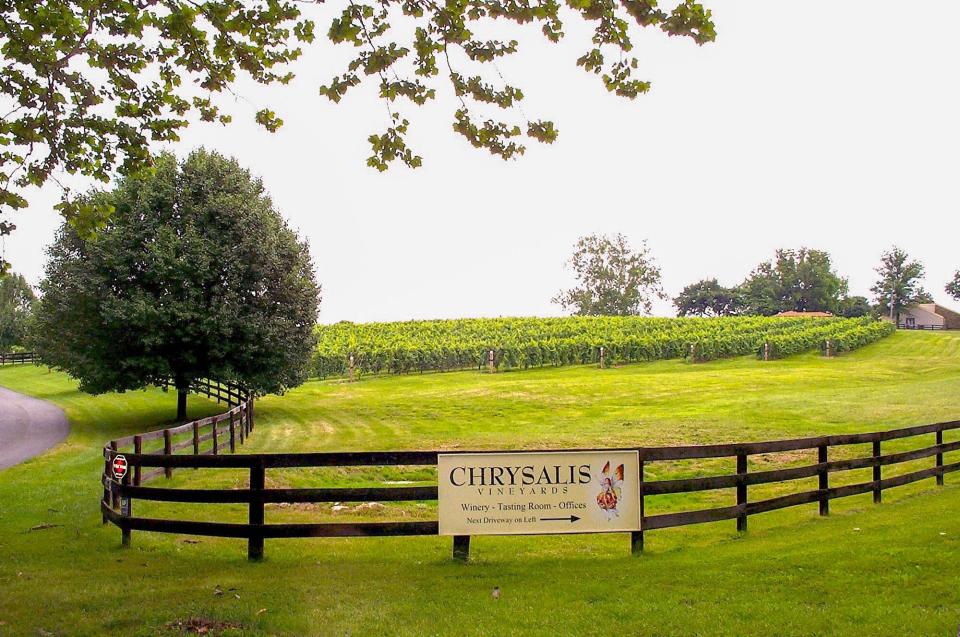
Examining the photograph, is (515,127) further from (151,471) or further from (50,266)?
(50,266)

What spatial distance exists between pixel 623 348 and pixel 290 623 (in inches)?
2224

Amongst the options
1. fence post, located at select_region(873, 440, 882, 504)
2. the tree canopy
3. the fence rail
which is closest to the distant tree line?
the tree canopy

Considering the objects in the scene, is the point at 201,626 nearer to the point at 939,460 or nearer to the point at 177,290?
the point at 939,460

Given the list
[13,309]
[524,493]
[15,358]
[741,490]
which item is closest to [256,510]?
[524,493]

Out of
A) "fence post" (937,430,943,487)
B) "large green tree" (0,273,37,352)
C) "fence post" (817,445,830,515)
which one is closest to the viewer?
"fence post" (817,445,830,515)

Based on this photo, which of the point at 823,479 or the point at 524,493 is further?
the point at 823,479

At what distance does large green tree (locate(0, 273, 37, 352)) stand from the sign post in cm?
8309

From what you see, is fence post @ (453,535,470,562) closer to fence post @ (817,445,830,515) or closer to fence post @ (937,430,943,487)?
fence post @ (817,445,830,515)

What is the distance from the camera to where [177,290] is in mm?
30156

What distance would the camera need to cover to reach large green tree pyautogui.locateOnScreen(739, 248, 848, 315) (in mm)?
126062

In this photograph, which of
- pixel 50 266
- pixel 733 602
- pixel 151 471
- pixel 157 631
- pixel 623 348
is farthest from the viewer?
pixel 623 348

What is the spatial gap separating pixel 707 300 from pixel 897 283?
27.4 meters

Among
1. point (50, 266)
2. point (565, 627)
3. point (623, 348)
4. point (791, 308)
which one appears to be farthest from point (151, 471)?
point (791, 308)

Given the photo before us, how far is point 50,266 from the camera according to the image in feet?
103
